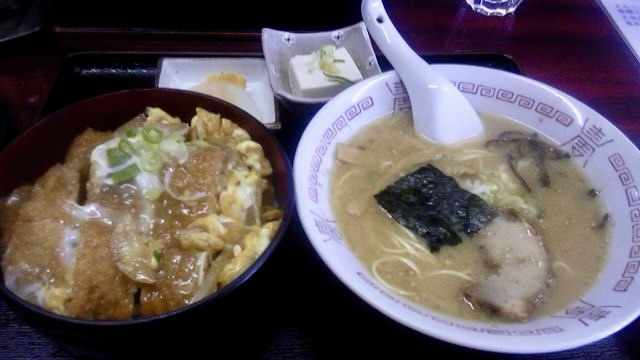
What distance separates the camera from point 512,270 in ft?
4.10

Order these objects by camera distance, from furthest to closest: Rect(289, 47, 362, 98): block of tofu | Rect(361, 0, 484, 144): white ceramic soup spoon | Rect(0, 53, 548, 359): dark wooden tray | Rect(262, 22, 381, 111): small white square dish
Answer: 1. Rect(262, 22, 381, 111): small white square dish
2. Rect(289, 47, 362, 98): block of tofu
3. Rect(361, 0, 484, 144): white ceramic soup spoon
4. Rect(0, 53, 548, 359): dark wooden tray

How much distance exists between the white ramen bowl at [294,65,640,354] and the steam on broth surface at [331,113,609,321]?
3 centimetres

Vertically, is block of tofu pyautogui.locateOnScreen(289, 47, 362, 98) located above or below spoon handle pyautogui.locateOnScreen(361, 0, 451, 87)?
below

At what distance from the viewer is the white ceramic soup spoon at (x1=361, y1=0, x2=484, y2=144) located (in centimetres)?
156

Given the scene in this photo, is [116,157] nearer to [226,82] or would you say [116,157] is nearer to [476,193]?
[226,82]

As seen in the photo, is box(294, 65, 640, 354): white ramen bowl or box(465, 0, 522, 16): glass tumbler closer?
box(294, 65, 640, 354): white ramen bowl

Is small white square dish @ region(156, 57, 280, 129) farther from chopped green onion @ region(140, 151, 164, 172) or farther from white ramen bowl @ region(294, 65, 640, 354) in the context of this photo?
chopped green onion @ region(140, 151, 164, 172)

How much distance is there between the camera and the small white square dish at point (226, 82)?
1743mm

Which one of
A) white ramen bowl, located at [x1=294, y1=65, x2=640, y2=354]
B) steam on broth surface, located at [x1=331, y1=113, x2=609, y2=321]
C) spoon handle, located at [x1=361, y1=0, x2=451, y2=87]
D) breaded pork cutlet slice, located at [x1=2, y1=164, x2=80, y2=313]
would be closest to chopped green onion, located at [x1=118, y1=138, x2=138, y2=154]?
breaded pork cutlet slice, located at [x1=2, y1=164, x2=80, y2=313]

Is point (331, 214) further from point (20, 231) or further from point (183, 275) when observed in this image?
point (20, 231)

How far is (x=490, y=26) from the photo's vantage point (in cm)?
222

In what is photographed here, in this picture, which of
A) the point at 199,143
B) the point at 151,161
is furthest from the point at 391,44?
the point at 151,161

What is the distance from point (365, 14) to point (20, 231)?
1.08m

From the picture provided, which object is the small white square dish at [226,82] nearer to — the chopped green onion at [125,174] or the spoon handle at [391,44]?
the spoon handle at [391,44]
